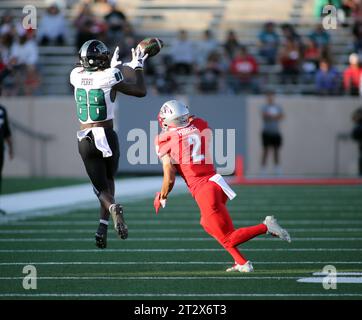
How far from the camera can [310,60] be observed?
20.4m

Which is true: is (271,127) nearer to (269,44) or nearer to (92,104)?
(269,44)

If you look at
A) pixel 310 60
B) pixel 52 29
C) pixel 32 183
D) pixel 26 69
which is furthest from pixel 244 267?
pixel 52 29

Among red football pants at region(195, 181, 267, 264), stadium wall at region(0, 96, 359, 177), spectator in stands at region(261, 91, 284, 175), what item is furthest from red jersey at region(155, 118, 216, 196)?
stadium wall at region(0, 96, 359, 177)

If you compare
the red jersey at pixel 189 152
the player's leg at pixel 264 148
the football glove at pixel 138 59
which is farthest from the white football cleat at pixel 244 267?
the player's leg at pixel 264 148

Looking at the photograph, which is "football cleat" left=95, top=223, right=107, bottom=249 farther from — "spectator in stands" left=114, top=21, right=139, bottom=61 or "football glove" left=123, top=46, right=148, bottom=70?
"spectator in stands" left=114, top=21, right=139, bottom=61

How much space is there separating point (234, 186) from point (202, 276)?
29.5 ft

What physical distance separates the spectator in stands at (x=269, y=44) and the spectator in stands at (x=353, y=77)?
149cm

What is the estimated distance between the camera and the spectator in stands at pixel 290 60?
2031 cm

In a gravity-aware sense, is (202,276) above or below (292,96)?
below

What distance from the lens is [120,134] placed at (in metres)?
19.5

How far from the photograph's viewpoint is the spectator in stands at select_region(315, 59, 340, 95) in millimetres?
20000

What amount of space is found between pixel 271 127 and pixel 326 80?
1.47m
